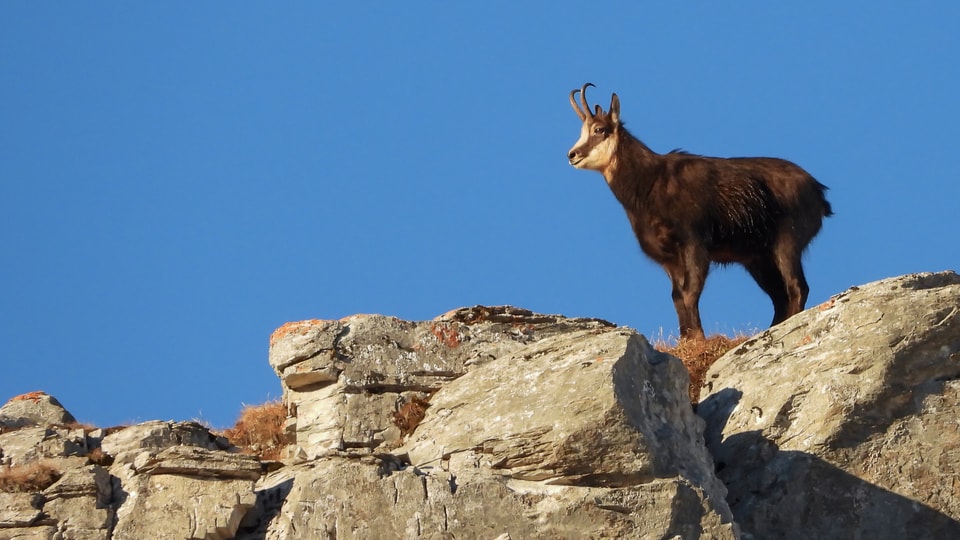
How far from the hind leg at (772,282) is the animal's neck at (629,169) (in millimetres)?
1631

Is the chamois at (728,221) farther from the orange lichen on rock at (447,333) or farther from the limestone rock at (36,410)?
the limestone rock at (36,410)

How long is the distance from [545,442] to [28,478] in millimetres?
3731

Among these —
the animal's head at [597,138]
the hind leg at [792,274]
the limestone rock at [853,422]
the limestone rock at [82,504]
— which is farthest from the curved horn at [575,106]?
the limestone rock at [82,504]

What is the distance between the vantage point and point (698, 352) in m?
14.6

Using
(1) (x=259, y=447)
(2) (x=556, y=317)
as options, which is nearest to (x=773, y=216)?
(2) (x=556, y=317)

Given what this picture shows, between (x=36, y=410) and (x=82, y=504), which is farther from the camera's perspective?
(x=36, y=410)

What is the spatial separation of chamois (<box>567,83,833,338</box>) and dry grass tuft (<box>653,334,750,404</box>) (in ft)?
6.19

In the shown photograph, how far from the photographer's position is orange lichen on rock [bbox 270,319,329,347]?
13.1 meters

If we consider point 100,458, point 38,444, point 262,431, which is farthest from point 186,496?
point 262,431

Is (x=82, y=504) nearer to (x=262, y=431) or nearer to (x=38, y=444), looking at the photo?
(x=38, y=444)

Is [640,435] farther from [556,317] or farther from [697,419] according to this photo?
[556,317]

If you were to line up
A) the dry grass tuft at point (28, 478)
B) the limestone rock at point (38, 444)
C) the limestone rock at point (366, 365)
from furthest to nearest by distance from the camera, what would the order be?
the limestone rock at point (366, 365) < the limestone rock at point (38, 444) < the dry grass tuft at point (28, 478)

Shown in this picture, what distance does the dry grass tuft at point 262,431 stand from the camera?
1342cm

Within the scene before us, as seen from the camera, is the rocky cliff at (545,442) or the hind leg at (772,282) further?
the hind leg at (772,282)
